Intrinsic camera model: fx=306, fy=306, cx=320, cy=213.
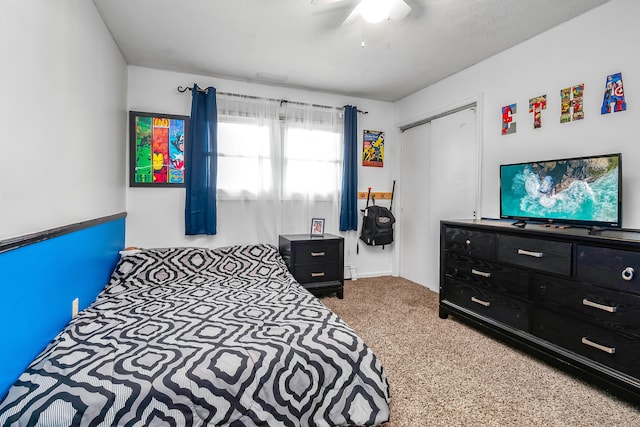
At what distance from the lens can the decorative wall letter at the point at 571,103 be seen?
2207 mm

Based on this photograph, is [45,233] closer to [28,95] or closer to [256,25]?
[28,95]

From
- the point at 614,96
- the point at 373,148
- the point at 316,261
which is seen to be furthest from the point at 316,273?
the point at 614,96

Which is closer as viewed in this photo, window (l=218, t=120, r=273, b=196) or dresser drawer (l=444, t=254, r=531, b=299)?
dresser drawer (l=444, t=254, r=531, b=299)

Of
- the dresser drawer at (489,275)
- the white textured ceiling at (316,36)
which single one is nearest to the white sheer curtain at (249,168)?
the white textured ceiling at (316,36)

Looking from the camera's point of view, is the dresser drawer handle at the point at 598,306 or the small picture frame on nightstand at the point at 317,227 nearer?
the dresser drawer handle at the point at 598,306

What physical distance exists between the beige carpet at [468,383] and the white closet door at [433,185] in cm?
109

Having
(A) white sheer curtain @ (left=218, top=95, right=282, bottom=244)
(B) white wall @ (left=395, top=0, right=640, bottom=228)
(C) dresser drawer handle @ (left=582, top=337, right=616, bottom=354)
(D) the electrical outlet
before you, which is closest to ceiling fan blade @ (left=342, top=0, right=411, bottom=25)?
(B) white wall @ (left=395, top=0, right=640, bottom=228)

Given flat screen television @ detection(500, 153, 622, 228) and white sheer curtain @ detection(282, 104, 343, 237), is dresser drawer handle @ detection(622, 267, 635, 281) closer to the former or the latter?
flat screen television @ detection(500, 153, 622, 228)

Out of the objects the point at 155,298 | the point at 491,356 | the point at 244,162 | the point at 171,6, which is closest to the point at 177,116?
the point at 244,162

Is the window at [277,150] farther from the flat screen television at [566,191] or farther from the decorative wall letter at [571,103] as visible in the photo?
the decorative wall letter at [571,103]

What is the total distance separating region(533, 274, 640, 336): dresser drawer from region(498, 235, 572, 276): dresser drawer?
74 mm

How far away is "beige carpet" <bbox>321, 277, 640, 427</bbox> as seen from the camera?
153cm

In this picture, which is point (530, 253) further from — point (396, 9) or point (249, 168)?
point (249, 168)

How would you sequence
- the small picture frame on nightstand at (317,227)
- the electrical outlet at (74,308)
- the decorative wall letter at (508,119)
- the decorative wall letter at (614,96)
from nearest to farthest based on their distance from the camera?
the electrical outlet at (74,308) < the decorative wall letter at (614,96) < the decorative wall letter at (508,119) < the small picture frame on nightstand at (317,227)
